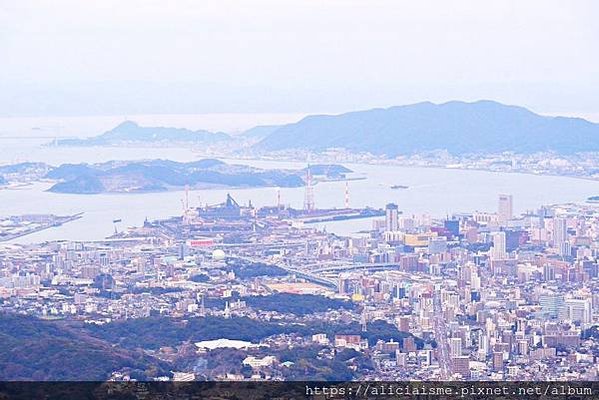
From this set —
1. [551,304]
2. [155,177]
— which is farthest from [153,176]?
[551,304]

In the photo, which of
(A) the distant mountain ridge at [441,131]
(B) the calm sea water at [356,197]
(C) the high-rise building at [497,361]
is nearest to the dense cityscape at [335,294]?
(C) the high-rise building at [497,361]

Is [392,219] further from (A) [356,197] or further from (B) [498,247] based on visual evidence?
(A) [356,197]

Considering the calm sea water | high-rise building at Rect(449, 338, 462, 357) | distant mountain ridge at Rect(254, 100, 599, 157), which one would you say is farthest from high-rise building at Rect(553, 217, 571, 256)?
distant mountain ridge at Rect(254, 100, 599, 157)

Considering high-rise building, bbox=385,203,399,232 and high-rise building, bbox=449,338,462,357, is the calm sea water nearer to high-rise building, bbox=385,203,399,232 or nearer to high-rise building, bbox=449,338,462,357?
high-rise building, bbox=385,203,399,232

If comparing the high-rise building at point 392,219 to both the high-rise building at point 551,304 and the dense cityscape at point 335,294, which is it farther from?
the high-rise building at point 551,304

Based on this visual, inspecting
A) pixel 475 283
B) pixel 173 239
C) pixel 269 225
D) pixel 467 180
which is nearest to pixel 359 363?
pixel 475 283
